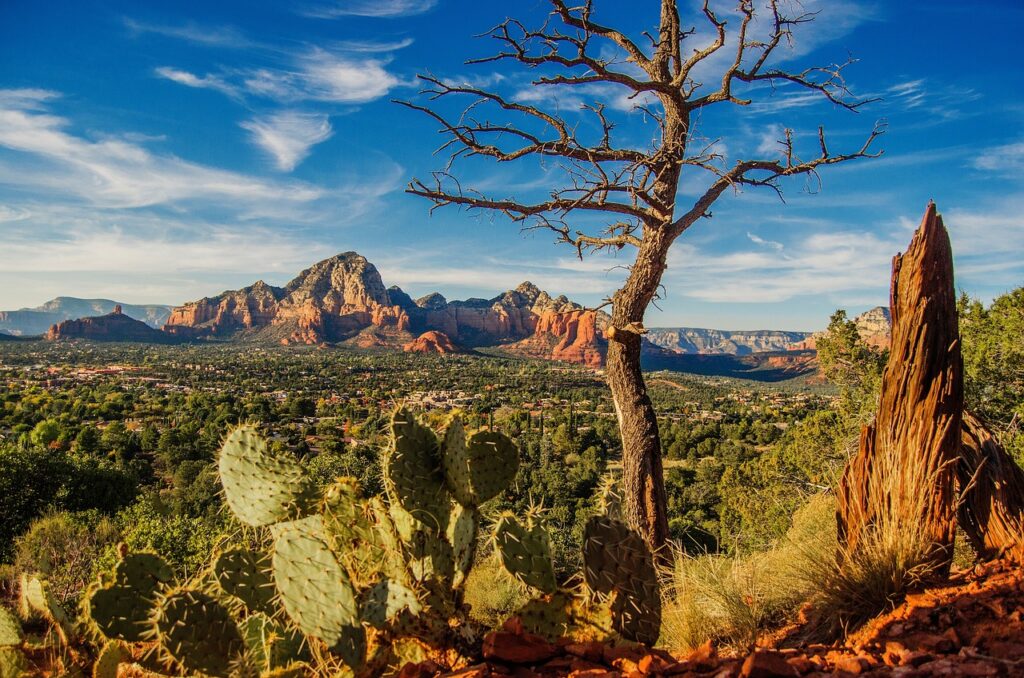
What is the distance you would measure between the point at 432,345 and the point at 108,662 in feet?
331

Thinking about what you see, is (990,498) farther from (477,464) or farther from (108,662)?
(108,662)

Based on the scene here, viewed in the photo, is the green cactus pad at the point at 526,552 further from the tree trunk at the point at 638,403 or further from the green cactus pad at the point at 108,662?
the green cactus pad at the point at 108,662

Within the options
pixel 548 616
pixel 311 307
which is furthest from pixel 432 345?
pixel 548 616

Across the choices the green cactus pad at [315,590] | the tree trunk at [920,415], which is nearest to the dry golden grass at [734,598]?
the tree trunk at [920,415]

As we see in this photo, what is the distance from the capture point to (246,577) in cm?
235

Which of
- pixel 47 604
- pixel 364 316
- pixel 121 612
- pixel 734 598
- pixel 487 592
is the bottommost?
pixel 487 592

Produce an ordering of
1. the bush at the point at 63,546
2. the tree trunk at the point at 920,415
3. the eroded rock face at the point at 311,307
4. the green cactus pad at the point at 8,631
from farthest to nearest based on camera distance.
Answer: the eroded rock face at the point at 311,307
the bush at the point at 63,546
the green cactus pad at the point at 8,631
the tree trunk at the point at 920,415

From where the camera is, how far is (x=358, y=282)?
141000 millimetres

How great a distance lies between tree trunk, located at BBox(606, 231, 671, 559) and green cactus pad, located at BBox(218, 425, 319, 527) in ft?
7.64

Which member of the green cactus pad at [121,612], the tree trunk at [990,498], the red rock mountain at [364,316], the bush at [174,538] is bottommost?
the bush at [174,538]

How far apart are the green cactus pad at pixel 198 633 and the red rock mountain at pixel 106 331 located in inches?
5403

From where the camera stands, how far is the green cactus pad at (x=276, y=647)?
6.58 feet

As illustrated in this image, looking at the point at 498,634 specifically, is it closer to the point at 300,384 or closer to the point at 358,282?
the point at 300,384

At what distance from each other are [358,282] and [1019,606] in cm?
14591
